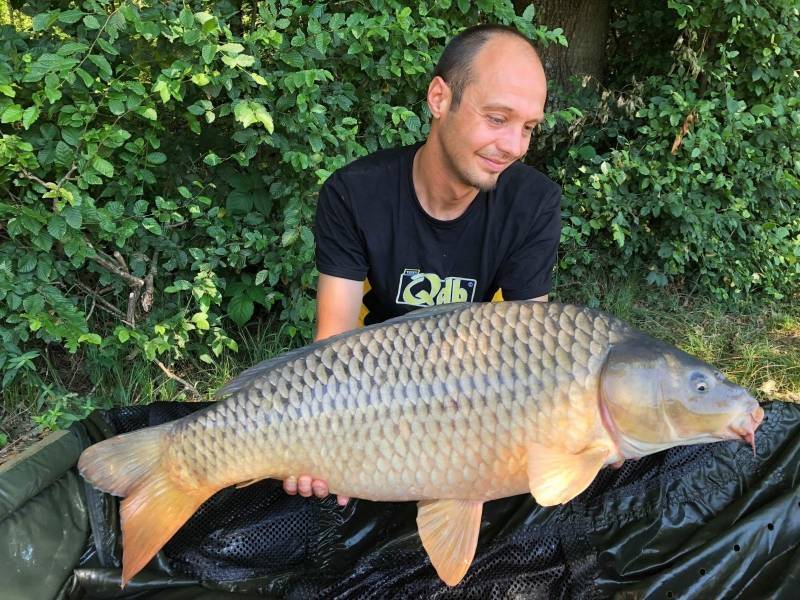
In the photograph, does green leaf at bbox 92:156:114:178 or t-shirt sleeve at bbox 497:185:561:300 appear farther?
green leaf at bbox 92:156:114:178

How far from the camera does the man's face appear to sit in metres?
1.46

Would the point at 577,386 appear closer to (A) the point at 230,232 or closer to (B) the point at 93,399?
(A) the point at 230,232

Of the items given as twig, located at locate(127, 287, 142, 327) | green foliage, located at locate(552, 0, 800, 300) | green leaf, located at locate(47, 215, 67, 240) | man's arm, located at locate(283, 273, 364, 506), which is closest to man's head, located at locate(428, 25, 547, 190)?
man's arm, located at locate(283, 273, 364, 506)

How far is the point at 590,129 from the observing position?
306 cm

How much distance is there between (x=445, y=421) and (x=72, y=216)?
129 centimetres

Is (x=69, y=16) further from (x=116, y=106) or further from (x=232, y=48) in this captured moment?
(x=232, y=48)

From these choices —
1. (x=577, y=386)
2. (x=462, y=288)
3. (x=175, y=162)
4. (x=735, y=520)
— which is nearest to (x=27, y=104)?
(x=175, y=162)

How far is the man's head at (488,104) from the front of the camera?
1462 mm

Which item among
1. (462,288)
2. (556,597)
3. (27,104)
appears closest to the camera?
(556,597)

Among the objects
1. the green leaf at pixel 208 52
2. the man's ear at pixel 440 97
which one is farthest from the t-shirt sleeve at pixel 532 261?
the green leaf at pixel 208 52

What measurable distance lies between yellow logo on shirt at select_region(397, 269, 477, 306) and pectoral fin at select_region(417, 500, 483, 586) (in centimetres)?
58

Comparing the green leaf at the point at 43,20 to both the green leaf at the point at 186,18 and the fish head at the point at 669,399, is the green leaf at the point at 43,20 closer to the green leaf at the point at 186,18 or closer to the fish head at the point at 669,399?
the green leaf at the point at 186,18

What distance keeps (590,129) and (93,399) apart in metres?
2.36

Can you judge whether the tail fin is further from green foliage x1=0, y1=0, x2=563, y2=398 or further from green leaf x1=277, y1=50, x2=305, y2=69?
green leaf x1=277, y1=50, x2=305, y2=69
